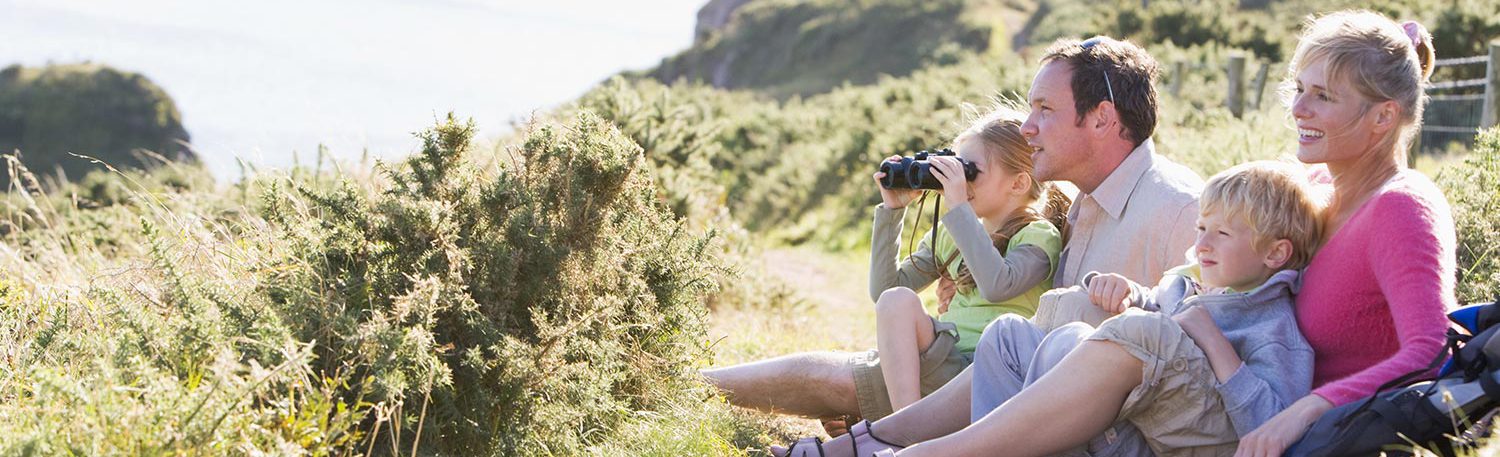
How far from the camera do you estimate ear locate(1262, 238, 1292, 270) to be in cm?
318

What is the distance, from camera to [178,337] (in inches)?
119

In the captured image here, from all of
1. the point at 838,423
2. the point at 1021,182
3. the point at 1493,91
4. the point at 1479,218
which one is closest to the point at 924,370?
the point at 838,423

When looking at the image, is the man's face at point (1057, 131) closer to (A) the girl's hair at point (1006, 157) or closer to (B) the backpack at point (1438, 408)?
(A) the girl's hair at point (1006, 157)

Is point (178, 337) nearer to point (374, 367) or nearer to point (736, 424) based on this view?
point (374, 367)

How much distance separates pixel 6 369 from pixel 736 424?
7.12 ft

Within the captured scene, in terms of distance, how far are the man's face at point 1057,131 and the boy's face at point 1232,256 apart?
781mm

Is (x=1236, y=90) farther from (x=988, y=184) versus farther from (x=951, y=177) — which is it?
(x=951, y=177)

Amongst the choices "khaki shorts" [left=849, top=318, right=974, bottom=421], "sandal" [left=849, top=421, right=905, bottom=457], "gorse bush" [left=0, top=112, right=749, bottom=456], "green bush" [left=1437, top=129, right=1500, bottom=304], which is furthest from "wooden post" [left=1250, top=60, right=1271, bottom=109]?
"sandal" [left=849, top=421, right=905, bottom=457]

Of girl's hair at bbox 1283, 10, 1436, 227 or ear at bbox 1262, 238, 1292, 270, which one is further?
ear at bbox 1262, 238, 1292, 270

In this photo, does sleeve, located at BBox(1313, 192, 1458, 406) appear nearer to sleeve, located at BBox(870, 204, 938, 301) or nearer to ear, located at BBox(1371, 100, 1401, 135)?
ear, located at BBox(1371, 100, 1401, 135)

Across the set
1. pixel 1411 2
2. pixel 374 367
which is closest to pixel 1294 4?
pixel 1411 2

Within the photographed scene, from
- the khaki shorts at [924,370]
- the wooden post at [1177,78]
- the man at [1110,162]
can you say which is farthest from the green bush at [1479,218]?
the wooden post at [1177,78]

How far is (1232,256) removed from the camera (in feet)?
10.5

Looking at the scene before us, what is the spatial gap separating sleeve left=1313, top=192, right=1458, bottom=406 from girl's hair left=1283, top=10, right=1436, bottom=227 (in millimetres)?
260
